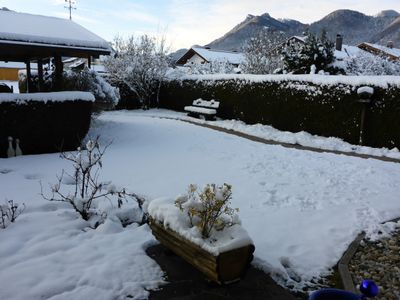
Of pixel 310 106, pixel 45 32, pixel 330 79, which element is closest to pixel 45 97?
pixel 45 32

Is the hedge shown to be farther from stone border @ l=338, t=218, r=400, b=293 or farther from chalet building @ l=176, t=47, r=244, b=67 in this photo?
chalet building @ l=176, t=47, r=244, b=67

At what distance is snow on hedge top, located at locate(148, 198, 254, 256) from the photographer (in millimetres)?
3162

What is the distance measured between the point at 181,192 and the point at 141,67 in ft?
48.4

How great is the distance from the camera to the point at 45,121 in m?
8.52

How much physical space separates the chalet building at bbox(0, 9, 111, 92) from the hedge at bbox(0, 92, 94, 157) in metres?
1.63

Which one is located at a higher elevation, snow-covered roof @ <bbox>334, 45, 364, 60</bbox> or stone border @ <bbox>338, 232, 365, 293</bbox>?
snow-covered roof @ <bbox>334, 45, 364, 60</bbox>

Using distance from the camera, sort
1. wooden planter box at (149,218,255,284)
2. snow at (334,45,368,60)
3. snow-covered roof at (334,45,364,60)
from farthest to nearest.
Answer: snow-covered roof at (334,45,364,60) < snow at (334,45,368,60) < wooden planter box at (149,218,255,284)

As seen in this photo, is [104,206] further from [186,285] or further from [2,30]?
[2,30]

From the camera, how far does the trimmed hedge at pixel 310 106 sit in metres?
9.45

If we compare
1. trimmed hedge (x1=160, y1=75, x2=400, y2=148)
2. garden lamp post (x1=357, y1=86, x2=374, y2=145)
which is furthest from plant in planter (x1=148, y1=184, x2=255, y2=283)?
trimmed hedge (x1=160, y1=75, x2=400, y2=148)

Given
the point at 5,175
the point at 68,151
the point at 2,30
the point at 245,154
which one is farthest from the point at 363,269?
the point at 2,30

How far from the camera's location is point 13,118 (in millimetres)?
8094

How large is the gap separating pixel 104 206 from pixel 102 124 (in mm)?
8036

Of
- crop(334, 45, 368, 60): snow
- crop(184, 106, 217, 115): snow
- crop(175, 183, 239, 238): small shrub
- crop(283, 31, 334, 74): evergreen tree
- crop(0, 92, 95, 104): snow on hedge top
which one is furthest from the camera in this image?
crop(334, 45, 368, 60): snow
